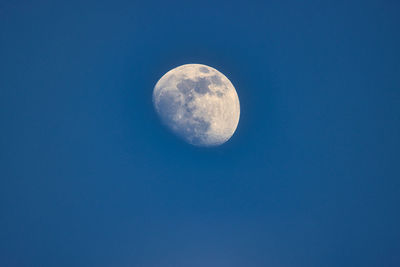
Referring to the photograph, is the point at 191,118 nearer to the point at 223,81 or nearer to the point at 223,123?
the point at 223,123

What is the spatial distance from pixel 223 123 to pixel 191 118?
49.3 inches

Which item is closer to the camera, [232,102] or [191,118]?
[191,118]

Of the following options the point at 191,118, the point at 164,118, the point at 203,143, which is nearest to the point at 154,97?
the point at 164,118

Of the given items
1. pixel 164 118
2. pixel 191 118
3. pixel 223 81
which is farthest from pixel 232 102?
pixel 164 118

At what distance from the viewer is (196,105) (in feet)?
26.6

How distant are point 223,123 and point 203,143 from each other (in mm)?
1060

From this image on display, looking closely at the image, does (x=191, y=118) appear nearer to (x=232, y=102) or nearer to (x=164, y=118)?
(x=164, y=118)

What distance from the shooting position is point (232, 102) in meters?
9.03

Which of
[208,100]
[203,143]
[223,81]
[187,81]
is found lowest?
[203,143]

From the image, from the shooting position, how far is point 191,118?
325 inches

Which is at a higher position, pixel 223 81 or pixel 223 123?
pixel 223 81

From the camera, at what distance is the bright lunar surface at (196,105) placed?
820cm

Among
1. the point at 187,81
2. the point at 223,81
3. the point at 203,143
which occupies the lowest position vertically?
the point at 203,143

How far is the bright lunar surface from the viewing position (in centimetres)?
820
